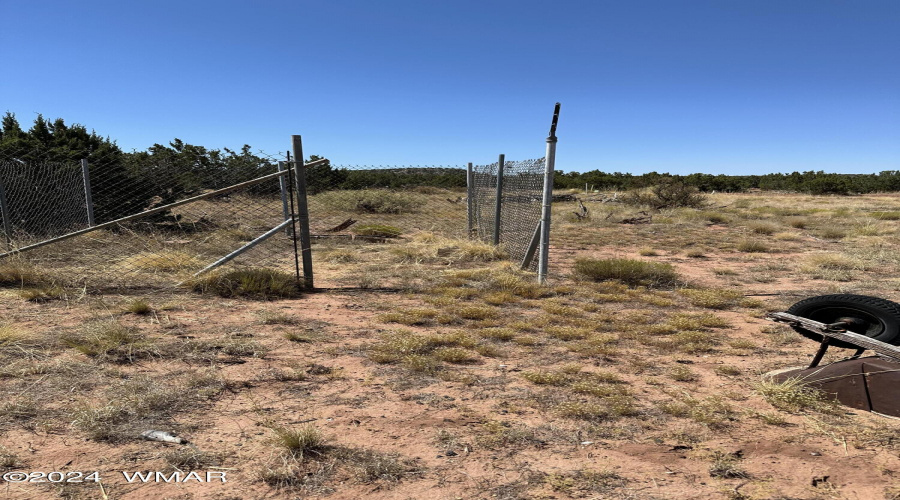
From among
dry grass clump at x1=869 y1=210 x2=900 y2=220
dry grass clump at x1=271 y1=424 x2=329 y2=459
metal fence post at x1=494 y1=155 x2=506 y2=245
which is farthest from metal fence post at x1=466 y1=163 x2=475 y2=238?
dry grass clump at x1=869 y1=210 x2=900 y2=220

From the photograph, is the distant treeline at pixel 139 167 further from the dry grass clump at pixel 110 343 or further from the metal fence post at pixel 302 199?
A: the dry grass clump at pixel 110 343

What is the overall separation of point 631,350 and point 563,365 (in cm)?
81

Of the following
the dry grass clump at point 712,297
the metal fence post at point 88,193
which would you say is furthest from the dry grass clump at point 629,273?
the metal fence post at point 88,193

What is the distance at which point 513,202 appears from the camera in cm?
871

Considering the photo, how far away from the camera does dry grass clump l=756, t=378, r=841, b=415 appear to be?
3.06 metres

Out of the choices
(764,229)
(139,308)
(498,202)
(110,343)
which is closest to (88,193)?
(139,308)

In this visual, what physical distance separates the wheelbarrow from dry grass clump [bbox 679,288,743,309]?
220cm

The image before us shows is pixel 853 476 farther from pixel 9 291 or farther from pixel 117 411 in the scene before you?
pixel 9 291

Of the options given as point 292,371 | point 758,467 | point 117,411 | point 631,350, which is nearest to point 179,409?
point 117,411

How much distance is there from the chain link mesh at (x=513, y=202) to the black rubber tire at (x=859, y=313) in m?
3.80

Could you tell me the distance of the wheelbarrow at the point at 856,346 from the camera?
2930mm

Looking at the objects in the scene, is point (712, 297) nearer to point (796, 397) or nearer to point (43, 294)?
point (796, 397)

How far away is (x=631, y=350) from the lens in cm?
427

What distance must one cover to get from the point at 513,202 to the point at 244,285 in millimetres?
4788
